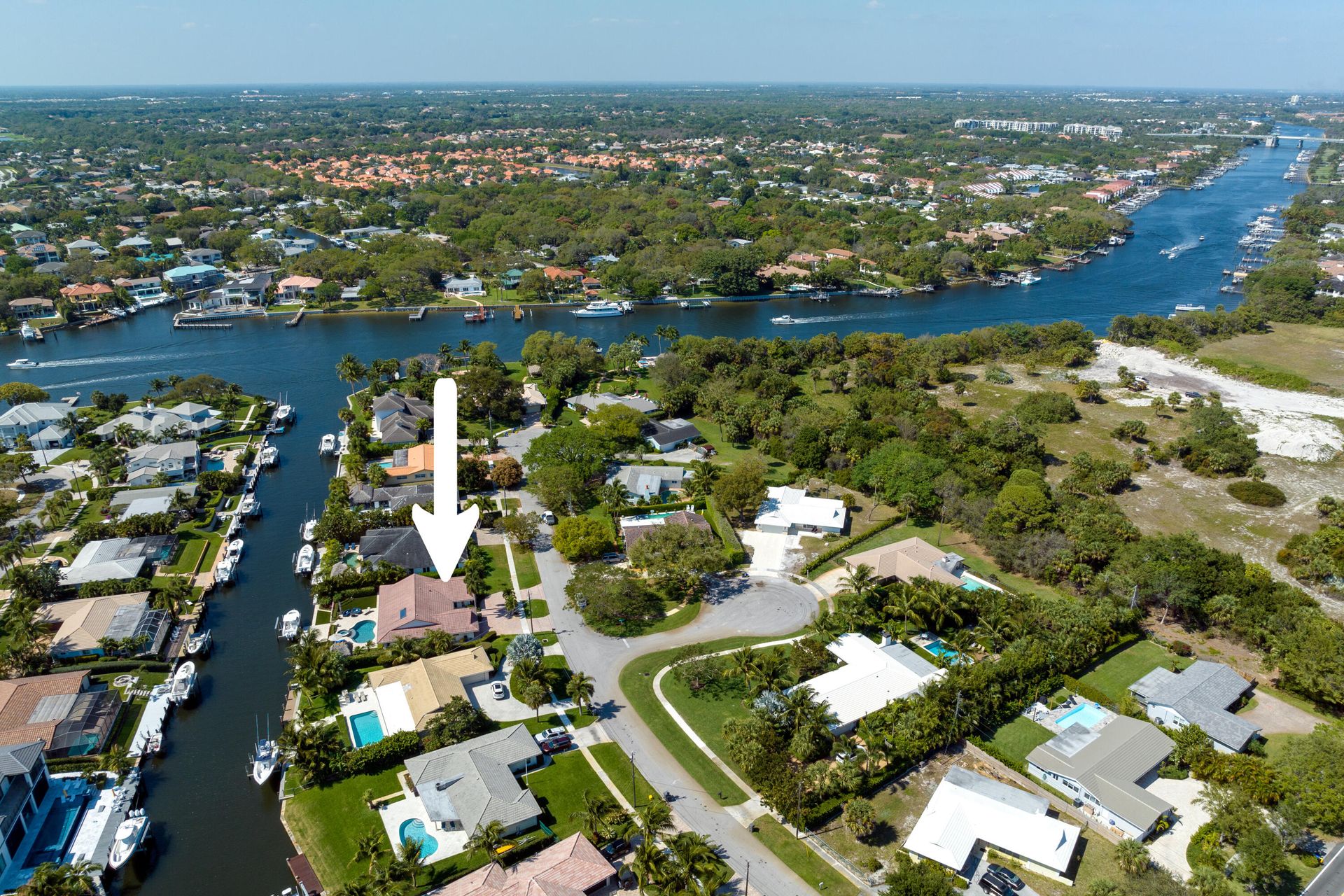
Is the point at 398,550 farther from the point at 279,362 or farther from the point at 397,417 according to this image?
the point at 279,362

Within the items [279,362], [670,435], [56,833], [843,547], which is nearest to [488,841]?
[56,833]

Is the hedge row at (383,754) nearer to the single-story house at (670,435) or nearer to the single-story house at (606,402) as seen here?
the single-story house at (670,435)

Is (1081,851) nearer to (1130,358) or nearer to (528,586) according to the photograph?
(528,586)

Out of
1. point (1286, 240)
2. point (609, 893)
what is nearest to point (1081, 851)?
point (609, 893)

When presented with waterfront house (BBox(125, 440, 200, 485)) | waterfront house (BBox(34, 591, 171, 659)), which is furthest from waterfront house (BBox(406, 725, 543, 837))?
waterfront house (BBox(125, 440, 200, 485))

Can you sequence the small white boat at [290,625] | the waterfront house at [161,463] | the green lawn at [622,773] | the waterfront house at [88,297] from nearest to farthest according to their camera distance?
the green lawn at [622,773] < the small white boat at [290,625] < the waterfront house at [161,463] < the waterfront house at [88,297]

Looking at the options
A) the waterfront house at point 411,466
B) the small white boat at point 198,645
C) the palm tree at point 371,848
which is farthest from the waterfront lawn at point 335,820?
the waterfront house at point 411,466

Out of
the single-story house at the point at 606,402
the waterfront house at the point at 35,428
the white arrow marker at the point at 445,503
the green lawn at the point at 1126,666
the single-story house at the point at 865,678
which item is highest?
the white arrow marker at the point at 445,503

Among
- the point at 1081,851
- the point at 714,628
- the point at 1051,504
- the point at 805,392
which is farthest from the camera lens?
the point at 805,392

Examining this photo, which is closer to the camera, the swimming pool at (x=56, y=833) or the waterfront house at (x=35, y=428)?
the swimming pool at (x=56, y=833)
